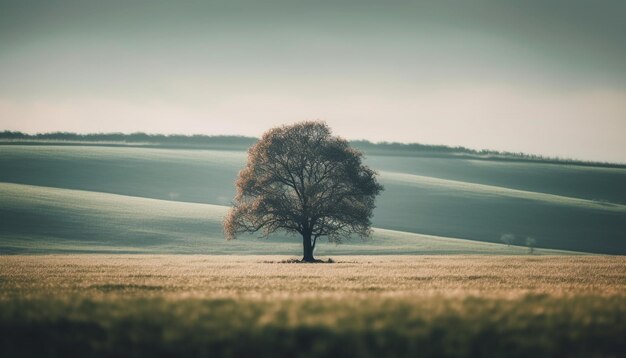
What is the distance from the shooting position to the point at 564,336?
566 cm

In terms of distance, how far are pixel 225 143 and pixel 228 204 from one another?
76.3 meters

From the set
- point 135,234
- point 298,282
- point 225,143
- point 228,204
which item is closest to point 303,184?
point 298,282

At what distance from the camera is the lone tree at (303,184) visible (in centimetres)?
4094

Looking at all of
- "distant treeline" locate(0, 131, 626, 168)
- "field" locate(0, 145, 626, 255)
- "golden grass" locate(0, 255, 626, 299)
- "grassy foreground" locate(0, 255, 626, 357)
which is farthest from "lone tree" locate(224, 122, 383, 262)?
"distant treeline" locate(0, 131, 626, 168)

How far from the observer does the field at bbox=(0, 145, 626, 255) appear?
62.1m

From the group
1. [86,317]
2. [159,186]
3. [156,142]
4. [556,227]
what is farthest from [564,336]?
[156,142]

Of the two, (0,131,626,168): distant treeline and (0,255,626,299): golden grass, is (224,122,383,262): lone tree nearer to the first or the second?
(0,255,626,299): golden grass

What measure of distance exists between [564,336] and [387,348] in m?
2.17

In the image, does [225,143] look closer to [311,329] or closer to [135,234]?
[135,234]

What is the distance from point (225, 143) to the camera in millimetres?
166875

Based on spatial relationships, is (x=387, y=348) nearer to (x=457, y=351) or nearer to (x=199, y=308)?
(x=457, y=351)

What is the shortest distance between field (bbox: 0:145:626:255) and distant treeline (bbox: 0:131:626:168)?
1085 centimetres

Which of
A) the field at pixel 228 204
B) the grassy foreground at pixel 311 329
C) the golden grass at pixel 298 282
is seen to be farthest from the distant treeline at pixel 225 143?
the grassy foreground at pixel 311 329

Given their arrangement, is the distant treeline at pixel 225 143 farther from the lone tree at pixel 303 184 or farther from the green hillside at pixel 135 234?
the lone tree at pixel 303 184
